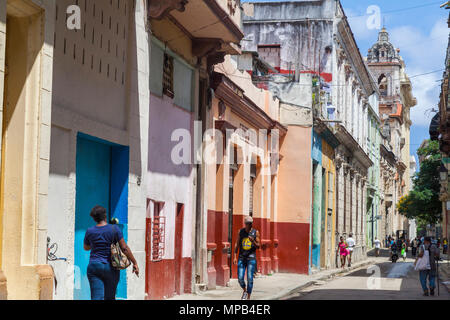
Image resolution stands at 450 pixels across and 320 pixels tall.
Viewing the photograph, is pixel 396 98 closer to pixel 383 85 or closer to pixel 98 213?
pixel 383 85

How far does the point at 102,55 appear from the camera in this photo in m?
11.3

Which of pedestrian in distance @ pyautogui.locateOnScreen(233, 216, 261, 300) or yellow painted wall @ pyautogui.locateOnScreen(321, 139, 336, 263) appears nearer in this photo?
pedestrian in distance @ pyautogui.locateOnScreen(233, 216, 261, 300)

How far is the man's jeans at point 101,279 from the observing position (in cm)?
851

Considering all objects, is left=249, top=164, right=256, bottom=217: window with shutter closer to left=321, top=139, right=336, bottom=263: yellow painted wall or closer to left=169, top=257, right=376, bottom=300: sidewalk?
left=169, top=257, right=376, bottom=300: sidewalk

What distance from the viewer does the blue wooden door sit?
1084 centimetres

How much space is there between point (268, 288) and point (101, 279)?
1049 centimetres

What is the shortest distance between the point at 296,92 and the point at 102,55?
15307mm

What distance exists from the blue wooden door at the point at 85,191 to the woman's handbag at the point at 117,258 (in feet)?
7.58

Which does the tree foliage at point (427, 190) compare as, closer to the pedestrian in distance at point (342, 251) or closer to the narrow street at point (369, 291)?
the pedestrian in distance at point (342, 251)

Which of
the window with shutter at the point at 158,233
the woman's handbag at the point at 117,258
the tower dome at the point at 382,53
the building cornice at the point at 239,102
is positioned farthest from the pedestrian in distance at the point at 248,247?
the tower dome at the point at 382,53

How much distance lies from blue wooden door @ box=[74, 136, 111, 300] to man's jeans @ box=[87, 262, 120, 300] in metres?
2.26

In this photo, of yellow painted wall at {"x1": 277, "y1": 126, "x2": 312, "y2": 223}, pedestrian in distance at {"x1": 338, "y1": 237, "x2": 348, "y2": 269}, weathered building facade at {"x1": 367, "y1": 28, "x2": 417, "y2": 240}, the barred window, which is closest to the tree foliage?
weathered building facade at {"x1": 367, "y1": 28, "x2": 417, "y2": 240}

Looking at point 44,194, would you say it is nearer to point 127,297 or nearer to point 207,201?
point 127,297

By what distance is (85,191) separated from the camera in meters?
11.1
